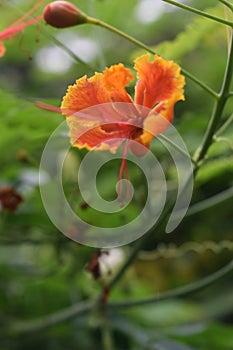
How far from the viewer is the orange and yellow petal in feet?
2.78

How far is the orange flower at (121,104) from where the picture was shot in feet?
2.81

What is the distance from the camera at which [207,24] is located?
126 cm

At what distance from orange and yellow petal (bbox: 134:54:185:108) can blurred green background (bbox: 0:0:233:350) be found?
0.25 m

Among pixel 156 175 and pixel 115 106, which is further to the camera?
pixel 156 175

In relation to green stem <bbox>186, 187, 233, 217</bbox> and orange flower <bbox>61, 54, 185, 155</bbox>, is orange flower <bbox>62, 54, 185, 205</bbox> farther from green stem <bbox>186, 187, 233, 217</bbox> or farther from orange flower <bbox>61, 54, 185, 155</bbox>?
green stem <bbox>186, 187, 233, 217</bbox>

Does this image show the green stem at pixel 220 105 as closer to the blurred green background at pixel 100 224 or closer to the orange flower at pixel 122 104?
the orange flower at pixel 122 104

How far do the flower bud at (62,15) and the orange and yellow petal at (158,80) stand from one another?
0.38ft

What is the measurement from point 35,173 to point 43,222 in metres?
0.10

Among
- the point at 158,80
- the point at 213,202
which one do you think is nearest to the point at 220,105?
the point at 158,80

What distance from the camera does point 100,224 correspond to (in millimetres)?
1437

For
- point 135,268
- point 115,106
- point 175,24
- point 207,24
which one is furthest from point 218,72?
point 115,106

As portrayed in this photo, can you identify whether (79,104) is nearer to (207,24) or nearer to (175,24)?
(207,24)

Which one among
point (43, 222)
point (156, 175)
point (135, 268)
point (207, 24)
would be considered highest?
point (207, 24)

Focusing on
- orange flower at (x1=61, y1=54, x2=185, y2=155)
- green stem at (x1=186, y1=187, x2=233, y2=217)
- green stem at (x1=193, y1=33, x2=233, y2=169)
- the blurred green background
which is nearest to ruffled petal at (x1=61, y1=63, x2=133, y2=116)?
orange flower at (x1=61, y1=54, x2=185, y2=155)
